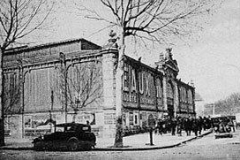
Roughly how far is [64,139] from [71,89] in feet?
27.1

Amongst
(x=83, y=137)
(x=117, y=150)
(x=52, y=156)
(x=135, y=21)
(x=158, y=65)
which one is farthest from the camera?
(x=158, y=65)

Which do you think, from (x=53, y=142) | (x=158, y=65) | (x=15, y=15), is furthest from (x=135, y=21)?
(x=158, y=65)

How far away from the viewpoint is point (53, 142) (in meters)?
10.6

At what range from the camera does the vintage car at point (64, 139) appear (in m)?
10.5

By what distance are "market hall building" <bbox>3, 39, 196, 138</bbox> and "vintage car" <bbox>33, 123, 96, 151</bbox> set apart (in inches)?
24.3

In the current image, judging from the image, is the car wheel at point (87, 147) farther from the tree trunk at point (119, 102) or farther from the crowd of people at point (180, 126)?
the crowd of people at point (180, 126)

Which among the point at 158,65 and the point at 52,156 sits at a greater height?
the point at 158,65

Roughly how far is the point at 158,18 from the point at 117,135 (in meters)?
5.33

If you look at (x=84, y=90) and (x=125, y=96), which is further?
(x=125, y=96)

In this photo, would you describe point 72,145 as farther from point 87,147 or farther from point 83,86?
point 83,86

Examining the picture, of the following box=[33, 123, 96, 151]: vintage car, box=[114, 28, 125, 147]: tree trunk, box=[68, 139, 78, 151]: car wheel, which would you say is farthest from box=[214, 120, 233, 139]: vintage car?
box=[68, 139, 78, 151]: car wheel

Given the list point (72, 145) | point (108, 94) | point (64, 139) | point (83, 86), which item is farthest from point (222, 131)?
point (64, 139)

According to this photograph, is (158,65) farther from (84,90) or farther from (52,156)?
(52,156)

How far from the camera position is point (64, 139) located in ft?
36.7
